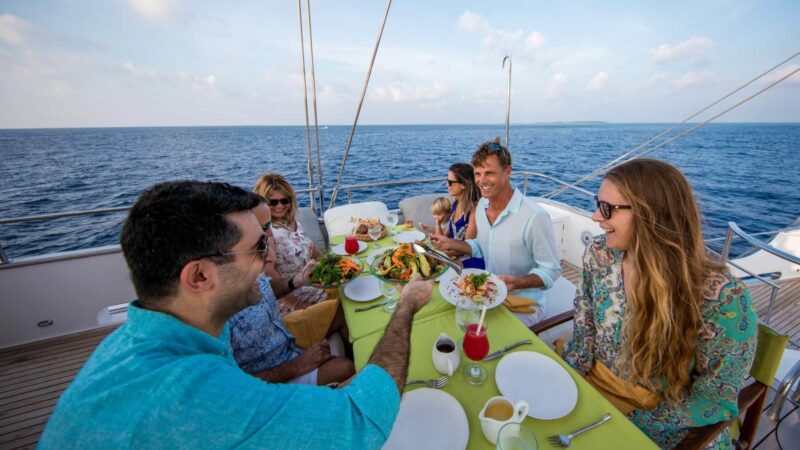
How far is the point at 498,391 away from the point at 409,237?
6.96 ft

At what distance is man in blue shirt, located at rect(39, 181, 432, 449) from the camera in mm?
680

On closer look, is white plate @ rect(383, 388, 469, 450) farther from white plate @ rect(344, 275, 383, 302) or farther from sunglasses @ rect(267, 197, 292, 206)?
sunglasses @ rect(267, 197, 292, 206)

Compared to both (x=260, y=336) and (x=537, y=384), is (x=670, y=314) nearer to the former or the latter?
(x=537, y=384)

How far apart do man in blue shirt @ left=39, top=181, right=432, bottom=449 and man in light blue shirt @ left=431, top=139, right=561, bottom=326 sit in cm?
160

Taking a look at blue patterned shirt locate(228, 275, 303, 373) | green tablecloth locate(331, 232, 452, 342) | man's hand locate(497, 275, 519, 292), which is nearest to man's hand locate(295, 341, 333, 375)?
blue patterned shirt locate(228, 275, 303, 373)

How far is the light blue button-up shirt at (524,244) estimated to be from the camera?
2.35 metres

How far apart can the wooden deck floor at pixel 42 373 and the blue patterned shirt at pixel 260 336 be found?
215 centimetres

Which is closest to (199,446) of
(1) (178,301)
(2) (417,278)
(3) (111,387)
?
(3) (111,387)

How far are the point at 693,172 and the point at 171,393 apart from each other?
31.5 metres

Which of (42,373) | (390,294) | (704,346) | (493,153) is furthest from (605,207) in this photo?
(42,373)

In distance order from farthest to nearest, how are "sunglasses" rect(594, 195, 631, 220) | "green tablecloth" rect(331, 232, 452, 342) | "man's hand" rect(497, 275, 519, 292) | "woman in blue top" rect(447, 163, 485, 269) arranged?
"woman in blue top" rect(447, 163, 485, 269) → "man's hand" rect(497, 275, 519, 292) → "green tablecloth" rect(331, 232, 452, 342) → "sunglasses" rect(594, 195, 631, 220)

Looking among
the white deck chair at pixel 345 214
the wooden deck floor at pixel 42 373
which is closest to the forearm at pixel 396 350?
the wooden deck floor at pixel 42 373

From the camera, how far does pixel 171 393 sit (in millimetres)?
686

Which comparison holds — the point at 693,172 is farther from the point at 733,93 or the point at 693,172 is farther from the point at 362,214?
the point at 362,214
